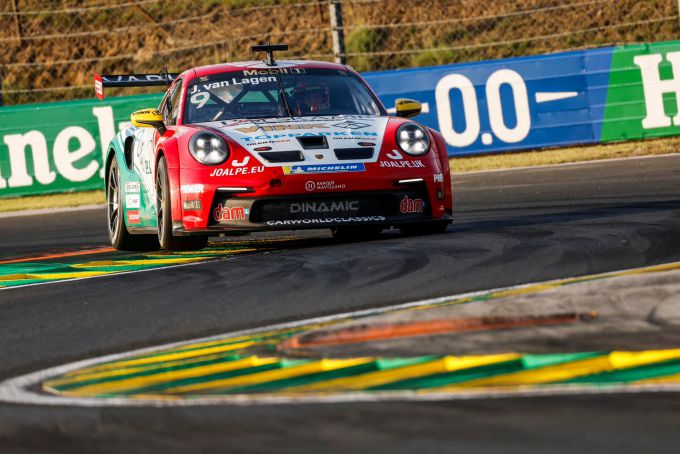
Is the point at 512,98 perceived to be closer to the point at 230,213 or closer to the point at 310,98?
the point at 310,98

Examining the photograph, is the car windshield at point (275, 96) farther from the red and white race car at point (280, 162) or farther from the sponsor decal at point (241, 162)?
the sponsor decal at point (241, 162)

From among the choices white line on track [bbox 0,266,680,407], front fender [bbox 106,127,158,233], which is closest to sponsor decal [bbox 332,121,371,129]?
front fender [bbox 106,127,158,233]

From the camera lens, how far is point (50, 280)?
8.21 metres

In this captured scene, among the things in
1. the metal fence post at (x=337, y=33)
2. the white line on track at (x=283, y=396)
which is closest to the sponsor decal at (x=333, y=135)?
the white line on track at (x=283, y=396)

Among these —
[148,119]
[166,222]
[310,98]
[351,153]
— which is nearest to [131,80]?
[148,119]

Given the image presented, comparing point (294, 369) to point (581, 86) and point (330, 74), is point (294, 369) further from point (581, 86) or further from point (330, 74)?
point (581, 86)

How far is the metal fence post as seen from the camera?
18.3 meters

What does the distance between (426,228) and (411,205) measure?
55cm

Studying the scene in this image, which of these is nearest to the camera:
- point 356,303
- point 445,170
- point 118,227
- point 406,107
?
point 356,303

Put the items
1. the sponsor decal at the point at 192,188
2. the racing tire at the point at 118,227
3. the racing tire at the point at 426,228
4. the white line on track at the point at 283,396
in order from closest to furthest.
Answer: the white line on track at the point at 283,396, the sponsor decal at the point at 192,188, the racing tire at the point at 426,228, the racing tire at the point at 118,227

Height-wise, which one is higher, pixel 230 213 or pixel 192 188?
pixel 192 188

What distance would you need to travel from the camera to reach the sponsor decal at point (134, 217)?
32.2 feet

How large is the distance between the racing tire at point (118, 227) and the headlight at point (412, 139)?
7.64ft

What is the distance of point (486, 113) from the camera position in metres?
17.7
